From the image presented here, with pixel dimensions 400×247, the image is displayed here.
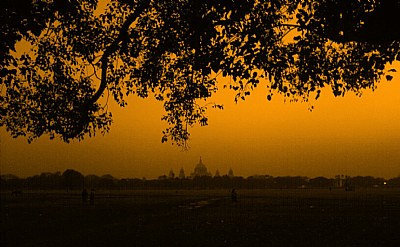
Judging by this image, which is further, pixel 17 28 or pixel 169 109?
pixel 169 109

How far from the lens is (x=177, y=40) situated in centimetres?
1733

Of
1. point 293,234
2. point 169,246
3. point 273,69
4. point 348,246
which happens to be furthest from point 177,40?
point 293,234

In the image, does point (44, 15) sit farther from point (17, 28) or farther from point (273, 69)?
point (273, 69)

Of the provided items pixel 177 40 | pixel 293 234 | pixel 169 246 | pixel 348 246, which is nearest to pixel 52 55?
pixel 177 40

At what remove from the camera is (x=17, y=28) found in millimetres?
14281

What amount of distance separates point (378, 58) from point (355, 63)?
2.41 metres

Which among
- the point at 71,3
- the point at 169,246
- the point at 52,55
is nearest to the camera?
the point at 71,3

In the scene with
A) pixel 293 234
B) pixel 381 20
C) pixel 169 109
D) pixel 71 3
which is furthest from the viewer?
pixel 293 234

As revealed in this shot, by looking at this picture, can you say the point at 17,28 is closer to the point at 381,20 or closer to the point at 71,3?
the point at 71,3

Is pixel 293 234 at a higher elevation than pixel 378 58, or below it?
below

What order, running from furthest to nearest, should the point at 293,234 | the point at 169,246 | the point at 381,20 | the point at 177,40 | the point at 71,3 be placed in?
the point at 293,234
the point at 169,246
the point at 177,40
the point at 71,3
the point at 381,20

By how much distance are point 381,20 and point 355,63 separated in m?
4.90

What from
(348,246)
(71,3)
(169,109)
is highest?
(71,3)

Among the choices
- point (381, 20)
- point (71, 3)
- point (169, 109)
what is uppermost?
point (71, 3)
